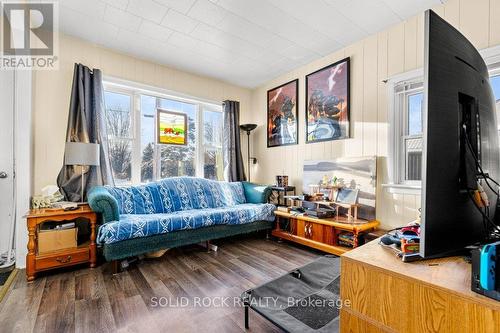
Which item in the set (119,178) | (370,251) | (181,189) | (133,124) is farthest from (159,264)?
(370,251)

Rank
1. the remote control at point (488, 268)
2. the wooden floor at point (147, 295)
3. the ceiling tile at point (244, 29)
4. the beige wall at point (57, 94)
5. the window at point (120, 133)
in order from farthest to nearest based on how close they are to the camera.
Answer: the window at point (120, 133) → the beige wall at point (57, 94) → the ceiling tile at point (244, 29) → the wooden floor at point (147, 295) → the remote control at point (488, 268)

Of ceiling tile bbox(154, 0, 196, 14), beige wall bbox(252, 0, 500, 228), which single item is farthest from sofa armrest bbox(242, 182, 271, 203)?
ceiling tile bbox(154, 0, 196, 14)

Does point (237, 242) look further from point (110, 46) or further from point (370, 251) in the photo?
point (110, 46)

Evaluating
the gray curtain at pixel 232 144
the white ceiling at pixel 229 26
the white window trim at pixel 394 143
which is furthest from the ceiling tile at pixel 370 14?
the gray curtain at pixel 232 144

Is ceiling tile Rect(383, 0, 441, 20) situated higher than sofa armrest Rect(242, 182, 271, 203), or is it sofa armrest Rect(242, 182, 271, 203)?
ceiling tile Rect(383, 0, 441, 20)

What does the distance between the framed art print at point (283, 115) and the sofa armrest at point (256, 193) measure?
33.3 inches

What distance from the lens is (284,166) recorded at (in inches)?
152

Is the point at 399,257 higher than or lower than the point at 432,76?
lower

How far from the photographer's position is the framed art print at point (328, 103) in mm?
2986

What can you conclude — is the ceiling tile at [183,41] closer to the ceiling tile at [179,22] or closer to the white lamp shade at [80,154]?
the ceiling tile at [179,22]

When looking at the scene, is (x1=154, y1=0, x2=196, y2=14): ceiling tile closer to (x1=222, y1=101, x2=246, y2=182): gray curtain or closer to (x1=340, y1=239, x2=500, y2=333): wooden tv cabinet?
(x1=222, y1=101, x2=246, y2=182): gray curtain

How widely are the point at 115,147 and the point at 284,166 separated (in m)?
2.52

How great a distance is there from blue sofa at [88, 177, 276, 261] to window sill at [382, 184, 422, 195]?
148cm

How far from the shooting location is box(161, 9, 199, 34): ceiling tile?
7.71 feet
